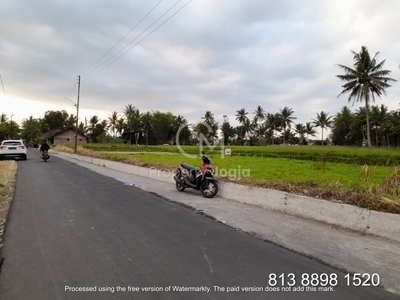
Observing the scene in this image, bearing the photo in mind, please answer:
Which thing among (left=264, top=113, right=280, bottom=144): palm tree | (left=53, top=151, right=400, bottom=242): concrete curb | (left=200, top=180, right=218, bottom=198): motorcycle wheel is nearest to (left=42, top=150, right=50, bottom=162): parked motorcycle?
(left=200, top=180, right=218, bottom=198): motorcycle wheel

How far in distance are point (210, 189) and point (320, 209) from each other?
10.3ft

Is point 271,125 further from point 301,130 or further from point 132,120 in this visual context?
point 132,120

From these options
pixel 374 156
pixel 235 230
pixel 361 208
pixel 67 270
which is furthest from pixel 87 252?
pixel 374 156

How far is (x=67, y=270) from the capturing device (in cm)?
304

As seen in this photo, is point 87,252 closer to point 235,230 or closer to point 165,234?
point 165,234

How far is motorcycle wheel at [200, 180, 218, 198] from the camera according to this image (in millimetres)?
7512

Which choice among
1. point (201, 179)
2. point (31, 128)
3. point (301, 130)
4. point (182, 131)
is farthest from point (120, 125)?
point (201, 179)

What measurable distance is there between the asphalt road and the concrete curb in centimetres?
170

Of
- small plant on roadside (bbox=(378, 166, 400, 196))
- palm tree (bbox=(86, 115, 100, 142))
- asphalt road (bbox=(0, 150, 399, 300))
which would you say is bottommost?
asphalt road (bbox=(0, 150, 399, 300))

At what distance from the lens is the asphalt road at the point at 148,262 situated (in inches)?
105

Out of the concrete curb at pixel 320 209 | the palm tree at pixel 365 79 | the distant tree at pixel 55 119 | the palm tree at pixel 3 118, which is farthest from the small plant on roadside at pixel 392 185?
the distant tree at pixel 55 119

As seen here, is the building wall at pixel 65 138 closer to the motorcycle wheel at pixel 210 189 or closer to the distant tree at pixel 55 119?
the distant tree at pixel 55 119

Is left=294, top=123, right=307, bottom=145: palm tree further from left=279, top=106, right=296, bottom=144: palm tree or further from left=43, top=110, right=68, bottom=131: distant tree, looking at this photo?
left=43, top=110, right=68, bottom=131: distant tree

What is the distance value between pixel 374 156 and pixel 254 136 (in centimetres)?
5963
